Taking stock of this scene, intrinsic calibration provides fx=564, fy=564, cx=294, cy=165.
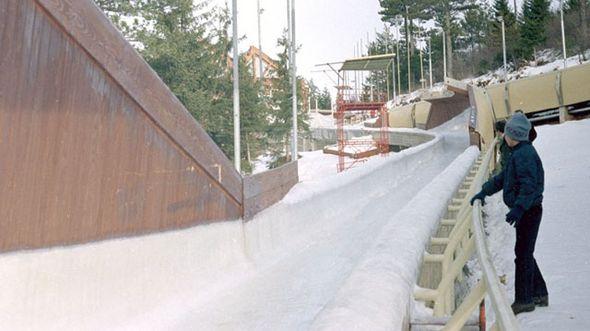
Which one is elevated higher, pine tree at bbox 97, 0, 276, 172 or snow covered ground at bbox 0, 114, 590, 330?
pine tree at bbox 97, 0, 276, 172

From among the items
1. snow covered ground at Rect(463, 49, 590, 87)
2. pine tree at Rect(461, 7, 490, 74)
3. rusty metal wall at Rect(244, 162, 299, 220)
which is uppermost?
pine tree at Rect(461, 7, 490, 74)

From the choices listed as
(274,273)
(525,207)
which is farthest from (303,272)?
(525,207)

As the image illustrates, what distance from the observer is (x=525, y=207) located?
443 centimetres

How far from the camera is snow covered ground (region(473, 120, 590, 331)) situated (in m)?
4.32

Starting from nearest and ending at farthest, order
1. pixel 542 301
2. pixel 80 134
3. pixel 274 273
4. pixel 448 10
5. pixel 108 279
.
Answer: pixel 80 134 → pixel 108 279 → pixel 542 301 → pixel 274 273 → pixel 448 10

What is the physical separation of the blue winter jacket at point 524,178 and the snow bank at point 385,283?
699mm

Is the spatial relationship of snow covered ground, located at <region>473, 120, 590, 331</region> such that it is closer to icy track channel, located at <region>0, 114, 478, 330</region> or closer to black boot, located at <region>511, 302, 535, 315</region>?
black boot, located at <region>511, 302, 535, 315</region>

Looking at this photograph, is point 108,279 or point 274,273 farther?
point 274,273

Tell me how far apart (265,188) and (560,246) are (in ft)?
11.4

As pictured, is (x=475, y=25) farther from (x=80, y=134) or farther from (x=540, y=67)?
(x=80, y=134)

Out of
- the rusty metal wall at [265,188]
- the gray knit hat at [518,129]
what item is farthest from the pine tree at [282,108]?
the gray knit hat at [518,129]

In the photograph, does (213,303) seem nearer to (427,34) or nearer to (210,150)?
(210,150)

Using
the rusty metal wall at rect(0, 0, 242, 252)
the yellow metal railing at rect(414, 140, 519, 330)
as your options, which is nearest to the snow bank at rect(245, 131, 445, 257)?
the rusty metal wall at rect(0, 0, 242, 252)

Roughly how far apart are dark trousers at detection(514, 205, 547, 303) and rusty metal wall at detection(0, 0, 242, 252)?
2914 mm
